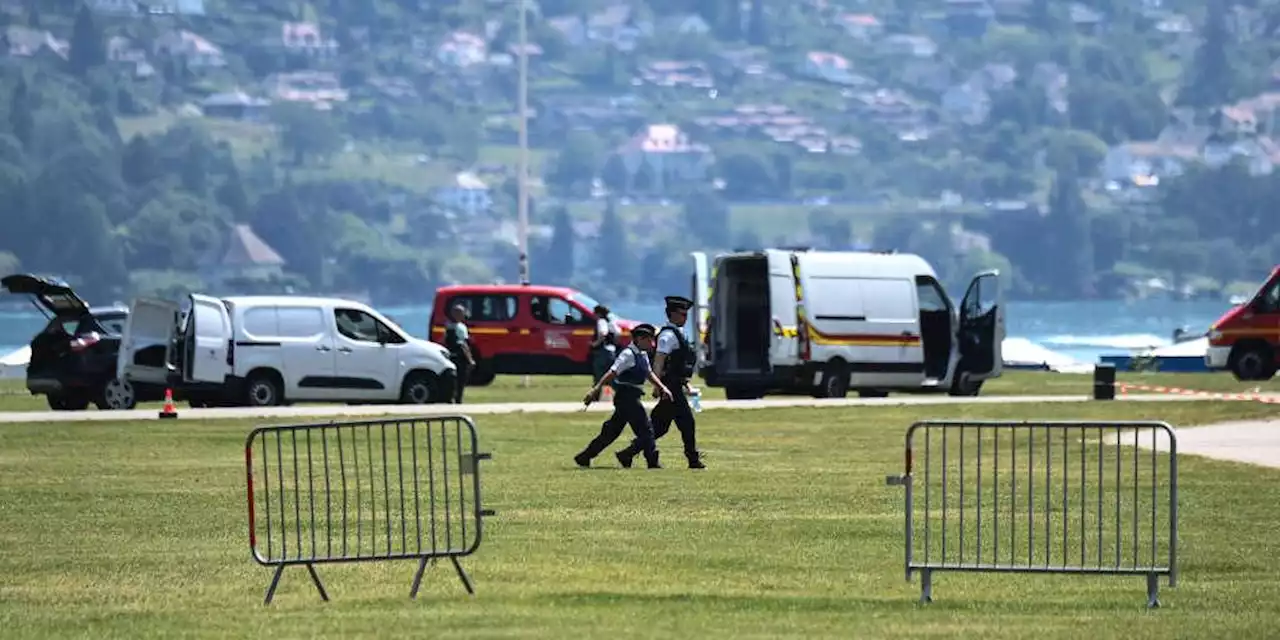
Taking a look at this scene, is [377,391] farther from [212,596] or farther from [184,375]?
[212,596]

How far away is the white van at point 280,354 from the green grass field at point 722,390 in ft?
10.2

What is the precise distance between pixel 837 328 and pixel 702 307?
2.48 metres

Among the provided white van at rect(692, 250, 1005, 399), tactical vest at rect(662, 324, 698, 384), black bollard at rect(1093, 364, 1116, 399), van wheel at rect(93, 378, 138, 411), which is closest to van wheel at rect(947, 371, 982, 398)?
white van at rect(692, 250, 1005, 399)

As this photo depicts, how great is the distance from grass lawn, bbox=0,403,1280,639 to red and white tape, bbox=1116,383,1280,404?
48.2ft

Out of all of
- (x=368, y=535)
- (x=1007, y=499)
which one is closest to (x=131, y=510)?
(x=368, y=535)

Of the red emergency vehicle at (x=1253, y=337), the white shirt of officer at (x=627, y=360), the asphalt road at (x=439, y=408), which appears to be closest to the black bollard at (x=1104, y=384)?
the asphalt road at (x=439, y=408)

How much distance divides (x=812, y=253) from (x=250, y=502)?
2894 cm

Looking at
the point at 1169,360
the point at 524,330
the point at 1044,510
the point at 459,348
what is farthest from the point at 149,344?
the point at 1169,360

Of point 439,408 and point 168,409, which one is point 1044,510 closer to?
point 168,409

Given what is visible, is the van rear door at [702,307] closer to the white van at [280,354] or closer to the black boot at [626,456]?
the white van at [280,354]

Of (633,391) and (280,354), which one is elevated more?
(633,391)

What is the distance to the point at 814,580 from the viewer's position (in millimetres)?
16188

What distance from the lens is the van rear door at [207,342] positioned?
39.8m

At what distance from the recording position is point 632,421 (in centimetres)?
2544
